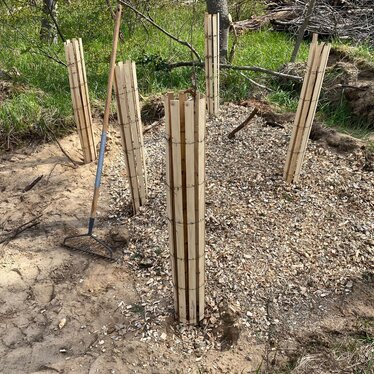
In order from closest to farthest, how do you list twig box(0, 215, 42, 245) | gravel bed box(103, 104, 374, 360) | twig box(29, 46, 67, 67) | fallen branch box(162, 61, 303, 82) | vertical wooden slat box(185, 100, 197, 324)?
vertical wooden slat box(185, 100, 197, 324), gravel bed box(103, 104, 374, 360), twig box(0, 215, 42, 245), fallen branch box(162, 61, 303, 82), twig box(29, 46, 67, 67)

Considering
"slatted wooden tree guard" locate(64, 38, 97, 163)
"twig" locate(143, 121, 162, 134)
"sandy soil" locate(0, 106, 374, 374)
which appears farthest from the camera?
"twig" locate(143, 121, 162, 134)

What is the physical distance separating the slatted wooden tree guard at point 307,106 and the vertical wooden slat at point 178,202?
4.63 ft

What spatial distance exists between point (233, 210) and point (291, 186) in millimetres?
507

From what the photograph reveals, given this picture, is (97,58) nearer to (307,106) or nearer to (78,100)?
(78,100)

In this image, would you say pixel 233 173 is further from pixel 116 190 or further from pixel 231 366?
pixel 231 366

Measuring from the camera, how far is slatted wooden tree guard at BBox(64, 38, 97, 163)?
3254mm

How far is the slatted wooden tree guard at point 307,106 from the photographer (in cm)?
282

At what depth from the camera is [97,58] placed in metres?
5.00

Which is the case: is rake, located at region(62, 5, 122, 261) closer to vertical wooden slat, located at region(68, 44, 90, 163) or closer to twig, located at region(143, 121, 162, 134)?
vertical wooden slat, located at region(68, 44, 90, 163)

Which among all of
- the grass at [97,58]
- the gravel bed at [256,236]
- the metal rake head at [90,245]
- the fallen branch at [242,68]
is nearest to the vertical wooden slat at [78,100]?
the gravel bed at [256,236]

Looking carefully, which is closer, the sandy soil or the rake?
the sandy soil

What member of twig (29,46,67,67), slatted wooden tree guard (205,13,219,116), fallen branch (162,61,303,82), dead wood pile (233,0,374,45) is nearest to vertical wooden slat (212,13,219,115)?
slatted wooden tree guard (205,13,219,116)

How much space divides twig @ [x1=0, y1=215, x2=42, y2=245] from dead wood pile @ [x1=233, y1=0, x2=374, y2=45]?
4364mm

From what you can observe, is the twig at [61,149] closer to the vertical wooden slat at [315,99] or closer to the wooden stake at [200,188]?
the vertical wooden slat at [315,99]
